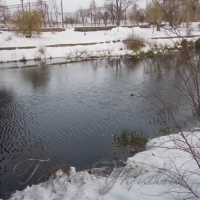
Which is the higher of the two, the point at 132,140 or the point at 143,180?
the point at 143,180

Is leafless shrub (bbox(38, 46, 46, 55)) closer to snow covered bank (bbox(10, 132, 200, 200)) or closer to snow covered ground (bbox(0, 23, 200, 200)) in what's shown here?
snow covered ground (bbox(0, 23, 200, 200))

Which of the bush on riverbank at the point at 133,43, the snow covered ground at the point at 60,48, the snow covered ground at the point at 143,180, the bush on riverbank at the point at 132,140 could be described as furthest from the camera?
the bush on riverbank at the point at 133,43

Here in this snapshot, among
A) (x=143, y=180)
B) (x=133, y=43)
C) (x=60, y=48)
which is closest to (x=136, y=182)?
(x=143, y=180)

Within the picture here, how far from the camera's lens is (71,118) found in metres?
8.55

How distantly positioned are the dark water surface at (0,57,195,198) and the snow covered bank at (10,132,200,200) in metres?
0.68

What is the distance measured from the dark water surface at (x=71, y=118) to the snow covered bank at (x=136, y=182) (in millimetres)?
678

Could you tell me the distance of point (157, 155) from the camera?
532cm

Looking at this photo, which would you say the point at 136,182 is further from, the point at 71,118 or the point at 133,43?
the point at 133,43

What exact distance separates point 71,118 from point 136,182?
193 inches

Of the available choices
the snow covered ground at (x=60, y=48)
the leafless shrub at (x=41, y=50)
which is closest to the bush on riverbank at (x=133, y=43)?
the snow covered ground at (x=60, y=48)

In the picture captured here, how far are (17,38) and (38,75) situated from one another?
51.4 ft

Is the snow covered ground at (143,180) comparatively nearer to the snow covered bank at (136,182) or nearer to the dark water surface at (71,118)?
the snow covered bank at (136,182)

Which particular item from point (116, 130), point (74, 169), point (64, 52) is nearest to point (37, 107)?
point (116, 130)

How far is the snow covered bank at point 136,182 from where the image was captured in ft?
11.0
